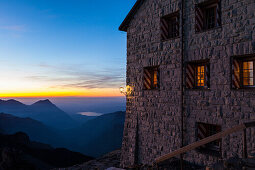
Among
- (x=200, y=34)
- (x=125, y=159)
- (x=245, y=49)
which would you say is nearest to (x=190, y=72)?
(x=200, y=34)

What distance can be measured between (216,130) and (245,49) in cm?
321

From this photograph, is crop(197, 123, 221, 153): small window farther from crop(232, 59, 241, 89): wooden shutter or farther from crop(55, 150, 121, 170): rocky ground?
crop(55, 150, 121, 170): rocky ground

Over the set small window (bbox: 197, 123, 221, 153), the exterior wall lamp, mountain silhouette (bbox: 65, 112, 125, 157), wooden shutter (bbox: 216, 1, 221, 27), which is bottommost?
mountain silhouette (bbox: 65, 112, 125, 157)

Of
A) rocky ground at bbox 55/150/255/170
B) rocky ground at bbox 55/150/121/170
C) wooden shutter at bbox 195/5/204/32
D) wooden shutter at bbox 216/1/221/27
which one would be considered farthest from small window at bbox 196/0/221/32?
rocky ground at bbox 55/150/121/170

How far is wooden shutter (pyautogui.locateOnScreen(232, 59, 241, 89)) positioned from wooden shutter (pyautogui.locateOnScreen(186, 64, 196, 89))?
1719 millimetres

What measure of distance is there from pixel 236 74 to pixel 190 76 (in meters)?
1.85

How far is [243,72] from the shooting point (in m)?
6.75

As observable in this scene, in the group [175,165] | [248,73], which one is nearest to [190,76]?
[248,73]

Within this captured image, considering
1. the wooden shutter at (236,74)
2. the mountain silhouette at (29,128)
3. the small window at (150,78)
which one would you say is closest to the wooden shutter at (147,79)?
the small window at (150,78)

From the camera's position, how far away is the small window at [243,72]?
21.5ft

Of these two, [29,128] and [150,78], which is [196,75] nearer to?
[150,78]

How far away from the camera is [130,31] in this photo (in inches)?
439

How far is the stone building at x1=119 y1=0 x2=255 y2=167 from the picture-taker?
21.8 feet

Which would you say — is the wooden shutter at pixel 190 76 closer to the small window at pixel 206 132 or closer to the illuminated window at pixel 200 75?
the illuminated window at pixel 200 75
